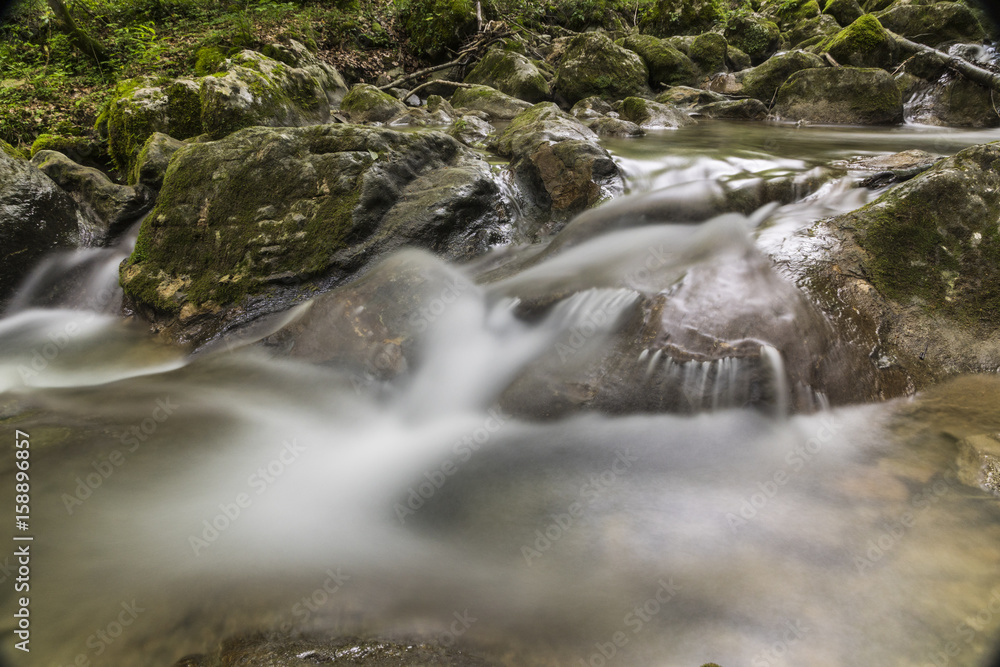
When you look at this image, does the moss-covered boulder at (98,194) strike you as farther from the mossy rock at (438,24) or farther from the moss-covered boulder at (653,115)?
the mossy rock at (438,24)

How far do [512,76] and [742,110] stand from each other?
18.8 feet

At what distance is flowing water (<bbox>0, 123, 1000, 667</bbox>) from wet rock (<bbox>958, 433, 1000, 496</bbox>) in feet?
0.26

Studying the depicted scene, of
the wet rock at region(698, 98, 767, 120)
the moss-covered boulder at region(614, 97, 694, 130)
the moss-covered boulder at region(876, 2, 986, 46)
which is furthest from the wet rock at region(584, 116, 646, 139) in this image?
the moss-covered boulder at region(876, 2, 986, 46)

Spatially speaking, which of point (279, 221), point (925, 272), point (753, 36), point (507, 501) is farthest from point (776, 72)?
point (507, 501)

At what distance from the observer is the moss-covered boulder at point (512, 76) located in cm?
1202

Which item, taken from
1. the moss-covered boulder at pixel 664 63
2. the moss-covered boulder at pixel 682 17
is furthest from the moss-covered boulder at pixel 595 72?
the moss-covered boulder at pixel 682 17

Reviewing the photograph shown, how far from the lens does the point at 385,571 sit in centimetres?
218

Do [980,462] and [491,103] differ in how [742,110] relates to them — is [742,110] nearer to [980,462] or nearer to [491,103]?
[491,103]

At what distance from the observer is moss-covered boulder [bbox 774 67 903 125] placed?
9.70 metres

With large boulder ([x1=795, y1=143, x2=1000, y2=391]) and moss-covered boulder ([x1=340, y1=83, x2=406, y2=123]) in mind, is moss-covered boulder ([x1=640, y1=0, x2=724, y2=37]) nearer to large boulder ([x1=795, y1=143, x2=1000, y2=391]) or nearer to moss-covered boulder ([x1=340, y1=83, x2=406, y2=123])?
moss-covered boulder ([x1=340, y1=83, x2=406, y2=123])

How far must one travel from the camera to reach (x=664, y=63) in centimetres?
1372

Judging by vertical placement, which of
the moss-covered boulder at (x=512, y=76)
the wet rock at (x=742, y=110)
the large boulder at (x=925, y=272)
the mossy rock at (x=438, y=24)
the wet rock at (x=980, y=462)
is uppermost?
the mossy rock at (x=438, y=24)

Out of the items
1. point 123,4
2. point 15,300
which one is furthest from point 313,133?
point 123,4

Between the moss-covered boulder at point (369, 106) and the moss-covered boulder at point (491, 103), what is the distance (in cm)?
163
